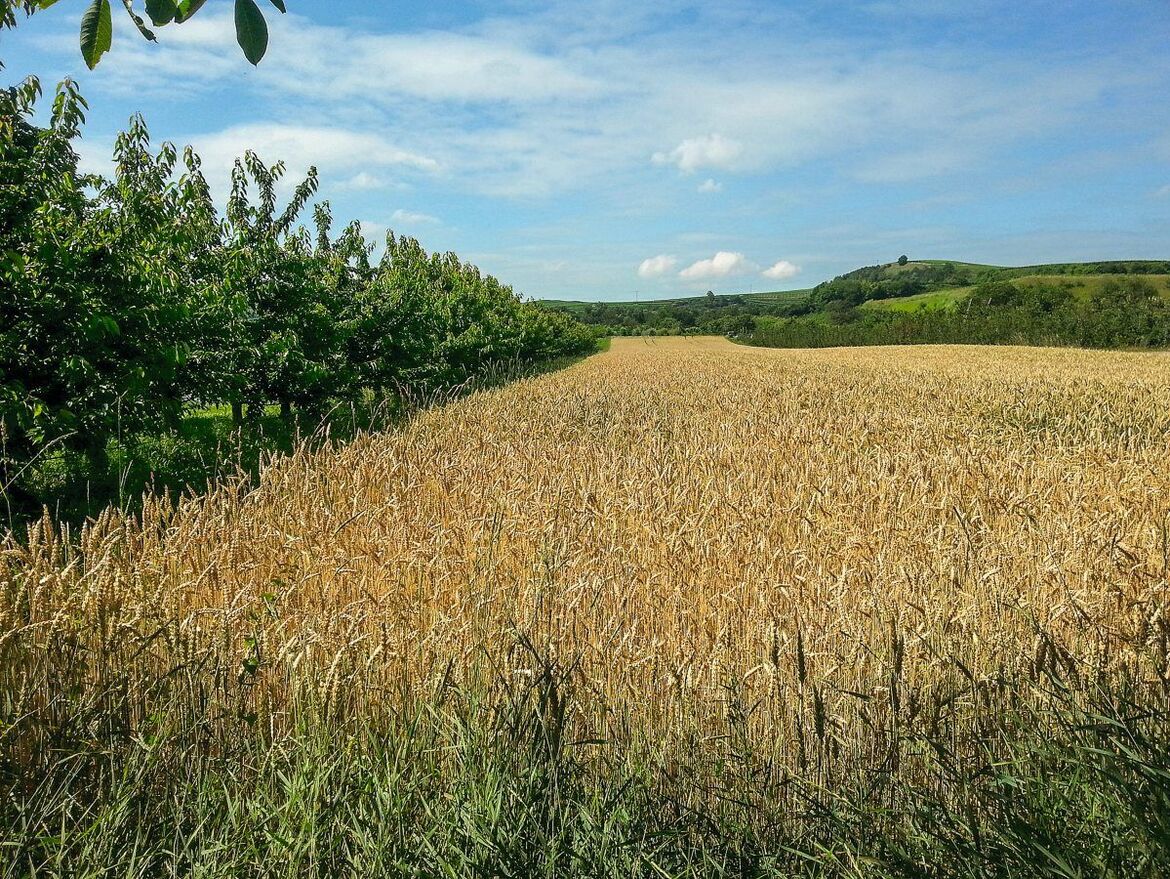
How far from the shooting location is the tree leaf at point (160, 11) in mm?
1892

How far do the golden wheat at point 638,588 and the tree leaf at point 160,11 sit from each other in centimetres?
211

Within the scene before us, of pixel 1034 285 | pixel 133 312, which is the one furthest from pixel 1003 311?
pixel 133 312

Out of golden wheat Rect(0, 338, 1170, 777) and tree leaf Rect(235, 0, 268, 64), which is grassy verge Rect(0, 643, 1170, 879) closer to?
golden wheat Rect(0, 338, 1170, 777)

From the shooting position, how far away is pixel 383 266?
72.4 ft

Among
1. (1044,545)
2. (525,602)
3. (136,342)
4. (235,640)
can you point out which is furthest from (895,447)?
(136,342)

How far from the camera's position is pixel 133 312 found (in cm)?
766

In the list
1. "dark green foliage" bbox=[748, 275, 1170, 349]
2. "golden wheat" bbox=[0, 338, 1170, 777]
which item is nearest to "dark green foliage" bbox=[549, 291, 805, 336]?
"dark green foliage" bbox=[748, 275, 1170, 349]

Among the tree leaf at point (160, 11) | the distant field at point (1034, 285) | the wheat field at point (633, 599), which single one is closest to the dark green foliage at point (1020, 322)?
the distant field at point (1034, 285)

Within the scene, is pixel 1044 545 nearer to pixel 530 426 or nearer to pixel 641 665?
pixel 641 665

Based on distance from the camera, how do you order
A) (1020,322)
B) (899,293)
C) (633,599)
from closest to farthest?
1. (633,599)
2. (1020,322)
3. (899,293)

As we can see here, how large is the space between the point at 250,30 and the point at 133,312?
691 centimetres

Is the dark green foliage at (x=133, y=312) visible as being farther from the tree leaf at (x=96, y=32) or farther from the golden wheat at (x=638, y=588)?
the tree leaf at (x=96, y=32)

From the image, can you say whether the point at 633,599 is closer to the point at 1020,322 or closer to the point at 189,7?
the point at 189,7

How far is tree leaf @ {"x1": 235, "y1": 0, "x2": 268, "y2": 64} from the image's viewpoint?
192 centimetres
